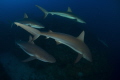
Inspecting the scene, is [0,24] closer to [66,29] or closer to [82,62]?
[66,29]

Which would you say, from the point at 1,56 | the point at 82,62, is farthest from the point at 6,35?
the point at 82,62

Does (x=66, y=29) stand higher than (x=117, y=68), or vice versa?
(x=66, y=29)

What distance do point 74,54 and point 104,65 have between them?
3.26 metres

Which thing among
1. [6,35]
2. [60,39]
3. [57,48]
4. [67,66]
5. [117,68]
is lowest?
[117,68]

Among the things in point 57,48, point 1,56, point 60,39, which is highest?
point 60,39

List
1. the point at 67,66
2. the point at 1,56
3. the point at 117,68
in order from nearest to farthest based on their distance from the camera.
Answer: the point at 67,66
the point at 1,56
the point at 117,68

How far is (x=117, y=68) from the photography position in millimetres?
23344

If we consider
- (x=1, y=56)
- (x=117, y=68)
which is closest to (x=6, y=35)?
(x=1, y=56)

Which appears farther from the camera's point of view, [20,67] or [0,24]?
[0,24]

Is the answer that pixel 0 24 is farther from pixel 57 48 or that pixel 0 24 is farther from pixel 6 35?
pixel 57 48

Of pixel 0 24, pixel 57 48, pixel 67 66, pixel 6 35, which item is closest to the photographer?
pixel 67 66

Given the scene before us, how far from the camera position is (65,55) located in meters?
10.0

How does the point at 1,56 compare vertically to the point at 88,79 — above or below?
below

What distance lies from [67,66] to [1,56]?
24.7 feet
